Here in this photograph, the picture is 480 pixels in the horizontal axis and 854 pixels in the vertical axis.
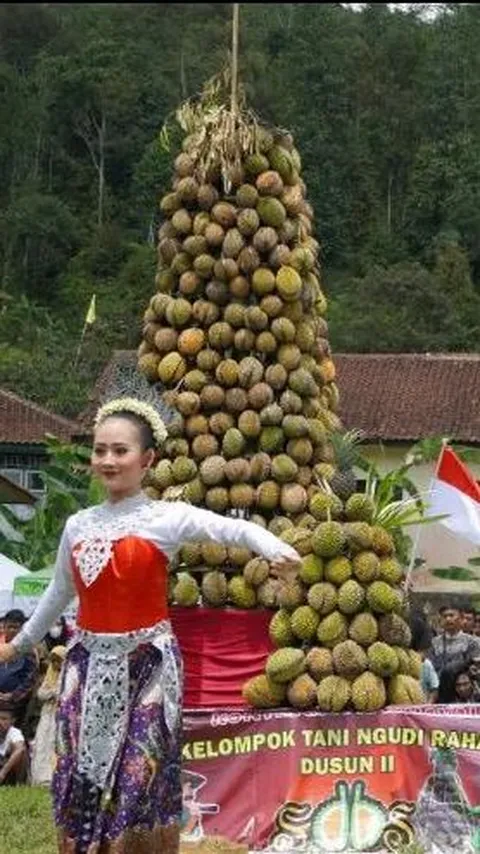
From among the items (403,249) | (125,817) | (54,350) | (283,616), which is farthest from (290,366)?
(403,249)

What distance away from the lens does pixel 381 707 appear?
9.41m

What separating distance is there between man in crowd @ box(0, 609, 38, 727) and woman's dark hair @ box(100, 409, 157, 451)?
21.7 feet

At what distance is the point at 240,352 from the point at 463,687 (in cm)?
316

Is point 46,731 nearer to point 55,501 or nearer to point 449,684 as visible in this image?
point 449,684

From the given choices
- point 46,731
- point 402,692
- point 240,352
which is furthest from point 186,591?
point 46,731

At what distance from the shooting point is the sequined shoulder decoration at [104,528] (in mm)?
5789

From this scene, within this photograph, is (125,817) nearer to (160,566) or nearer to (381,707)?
(160,566)

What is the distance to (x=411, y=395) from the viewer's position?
43.5m

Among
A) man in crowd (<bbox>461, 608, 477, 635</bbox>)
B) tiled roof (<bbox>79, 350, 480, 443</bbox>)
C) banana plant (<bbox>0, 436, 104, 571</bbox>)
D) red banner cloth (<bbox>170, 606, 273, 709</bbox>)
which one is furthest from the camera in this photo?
tiled roof (<bbox>79, 350, 480, 443</bbox>)

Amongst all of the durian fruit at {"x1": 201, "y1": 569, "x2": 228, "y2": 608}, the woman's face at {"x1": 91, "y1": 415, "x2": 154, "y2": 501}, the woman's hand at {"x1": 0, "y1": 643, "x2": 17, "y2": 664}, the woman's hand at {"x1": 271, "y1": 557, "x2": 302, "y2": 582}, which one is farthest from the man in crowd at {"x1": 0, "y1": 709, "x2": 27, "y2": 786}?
the woman's hand at {"x1": 271, "y1": 557, "x2": 302, "y2": 582}

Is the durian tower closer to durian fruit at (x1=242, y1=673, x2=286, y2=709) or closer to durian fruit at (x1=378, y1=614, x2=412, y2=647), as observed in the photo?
durian fruit at (x1=242, y1=673, x2=286, y2=709)

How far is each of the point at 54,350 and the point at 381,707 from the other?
52.3m

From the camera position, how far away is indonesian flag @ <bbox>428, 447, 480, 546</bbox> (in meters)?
12.5

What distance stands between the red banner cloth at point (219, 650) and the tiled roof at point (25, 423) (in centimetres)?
3363
